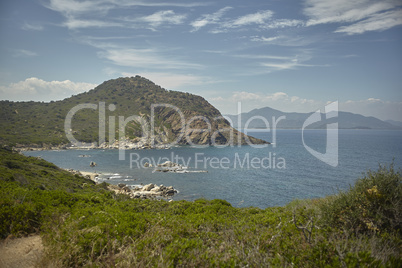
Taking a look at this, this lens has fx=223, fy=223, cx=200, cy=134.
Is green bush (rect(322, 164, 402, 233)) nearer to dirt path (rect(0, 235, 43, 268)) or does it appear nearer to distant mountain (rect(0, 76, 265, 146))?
dirt path (rect(0, 235, 43, 268))

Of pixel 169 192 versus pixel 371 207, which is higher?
pixel 371 207

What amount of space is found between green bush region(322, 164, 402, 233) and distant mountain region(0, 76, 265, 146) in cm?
12294

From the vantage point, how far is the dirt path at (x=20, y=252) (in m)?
6.12

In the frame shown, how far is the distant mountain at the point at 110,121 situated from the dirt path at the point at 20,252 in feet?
381

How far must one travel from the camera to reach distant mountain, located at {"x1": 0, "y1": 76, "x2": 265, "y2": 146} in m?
121

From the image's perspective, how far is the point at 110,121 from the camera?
152375 mm

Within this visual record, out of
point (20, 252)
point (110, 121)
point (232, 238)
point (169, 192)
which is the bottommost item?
point (169, 192)

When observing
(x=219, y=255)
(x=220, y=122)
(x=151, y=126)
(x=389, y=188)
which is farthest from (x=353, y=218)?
(x=220, y=122)

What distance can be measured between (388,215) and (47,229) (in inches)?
425

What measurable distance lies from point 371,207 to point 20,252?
1118 centimetres

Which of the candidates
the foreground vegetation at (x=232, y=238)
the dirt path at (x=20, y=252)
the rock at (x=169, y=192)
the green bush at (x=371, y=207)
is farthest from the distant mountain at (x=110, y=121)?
the green bush at (x=371, y=207)

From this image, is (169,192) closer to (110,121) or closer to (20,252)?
(20,252)

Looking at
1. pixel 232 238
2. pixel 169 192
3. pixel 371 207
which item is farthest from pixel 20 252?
pixel 169 192

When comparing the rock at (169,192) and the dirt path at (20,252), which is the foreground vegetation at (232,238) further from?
the rock at (169,192)
